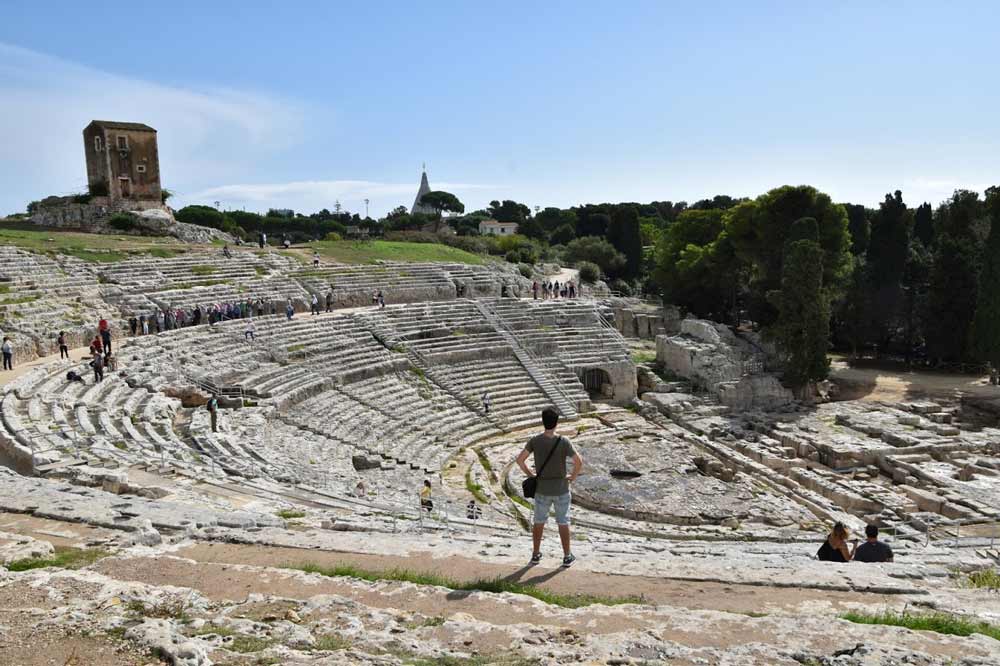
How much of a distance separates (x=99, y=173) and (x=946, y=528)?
3952 cm

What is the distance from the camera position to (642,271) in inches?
Result: 1937

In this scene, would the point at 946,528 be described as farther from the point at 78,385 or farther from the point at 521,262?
the point at 521,262

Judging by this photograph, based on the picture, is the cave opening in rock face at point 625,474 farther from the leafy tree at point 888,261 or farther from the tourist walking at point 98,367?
the leafy tree at point 888,261

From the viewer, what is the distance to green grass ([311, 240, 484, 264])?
35.2 metres

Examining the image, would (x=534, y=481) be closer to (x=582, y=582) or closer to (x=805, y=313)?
(x=582, y=582)

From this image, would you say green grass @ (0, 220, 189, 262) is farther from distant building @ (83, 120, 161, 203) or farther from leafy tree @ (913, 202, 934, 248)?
leafy tree @ (913, 202, 934, 248)

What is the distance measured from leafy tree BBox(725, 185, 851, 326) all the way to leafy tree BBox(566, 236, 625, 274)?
46.3 ft

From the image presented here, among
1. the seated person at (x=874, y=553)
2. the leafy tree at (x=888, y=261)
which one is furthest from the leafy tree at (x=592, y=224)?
the seated person at (x=874, y=553)

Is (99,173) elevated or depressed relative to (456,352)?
elevated


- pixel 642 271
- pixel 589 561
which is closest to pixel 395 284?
pixel 642 271

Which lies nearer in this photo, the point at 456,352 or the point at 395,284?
the point at 456,352

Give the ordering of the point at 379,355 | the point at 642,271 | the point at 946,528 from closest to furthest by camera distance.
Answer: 1. the point at 946,528
2. the point at 379,355
3. the point at 642,271

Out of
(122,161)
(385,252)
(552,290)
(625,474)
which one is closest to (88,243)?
(122,161)

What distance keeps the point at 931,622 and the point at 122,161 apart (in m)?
41.3
